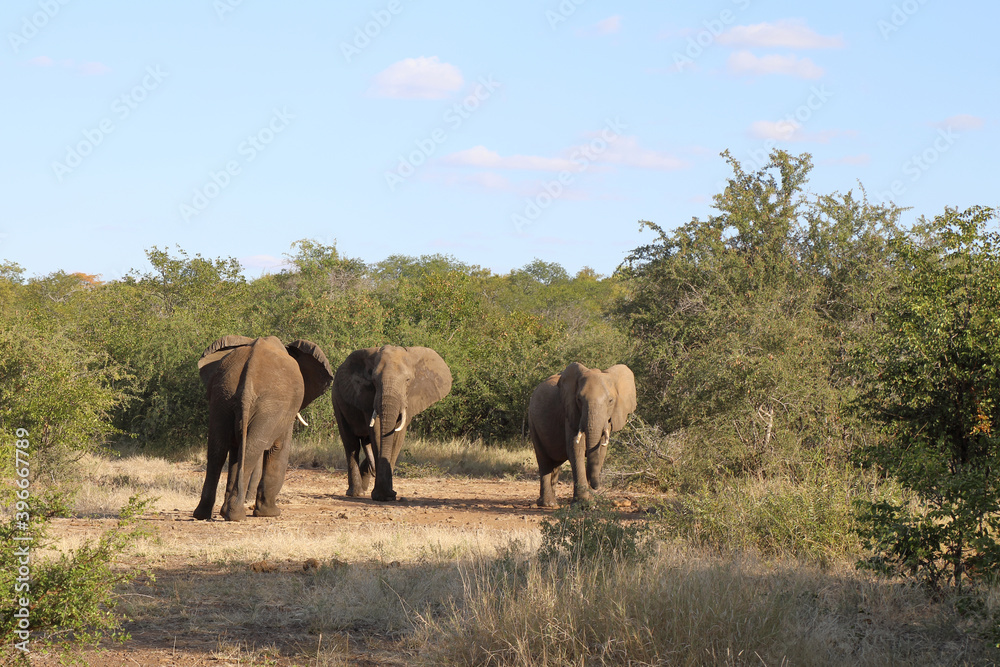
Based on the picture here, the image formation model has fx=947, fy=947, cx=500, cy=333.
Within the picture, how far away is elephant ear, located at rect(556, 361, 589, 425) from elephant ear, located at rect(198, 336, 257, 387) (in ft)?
16.0

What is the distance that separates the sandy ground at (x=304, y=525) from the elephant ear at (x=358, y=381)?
1.61 m

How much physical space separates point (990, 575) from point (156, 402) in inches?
750

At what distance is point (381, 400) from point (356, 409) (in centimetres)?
119

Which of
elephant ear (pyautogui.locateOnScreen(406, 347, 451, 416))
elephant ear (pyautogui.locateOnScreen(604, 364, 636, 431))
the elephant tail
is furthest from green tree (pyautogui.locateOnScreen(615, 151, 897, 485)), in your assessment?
the elephant tail

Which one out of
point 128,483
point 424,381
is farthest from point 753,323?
point 128,483

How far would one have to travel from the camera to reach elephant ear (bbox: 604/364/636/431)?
14.7 meters

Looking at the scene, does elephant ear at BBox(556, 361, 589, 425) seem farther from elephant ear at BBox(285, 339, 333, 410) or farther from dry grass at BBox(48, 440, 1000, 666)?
dry grass at BBox(48, 440, 1000, 666)

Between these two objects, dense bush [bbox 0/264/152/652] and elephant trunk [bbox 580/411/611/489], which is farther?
elephant trunk [bbox 580/411/611/489]

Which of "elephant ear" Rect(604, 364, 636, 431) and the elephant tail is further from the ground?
"elephant ear" Rect(604, 364, 636, 431)

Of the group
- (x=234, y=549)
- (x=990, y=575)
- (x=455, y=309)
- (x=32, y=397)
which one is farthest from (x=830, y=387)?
(x=455, y=309)

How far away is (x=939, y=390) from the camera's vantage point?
7.97 meters

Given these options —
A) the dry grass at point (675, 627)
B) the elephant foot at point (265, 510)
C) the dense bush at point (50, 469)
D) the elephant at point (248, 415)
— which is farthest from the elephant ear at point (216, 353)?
the dry grass at point (675, 627)

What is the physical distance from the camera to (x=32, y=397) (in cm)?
1424

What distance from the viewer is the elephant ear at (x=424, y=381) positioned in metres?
16.4
